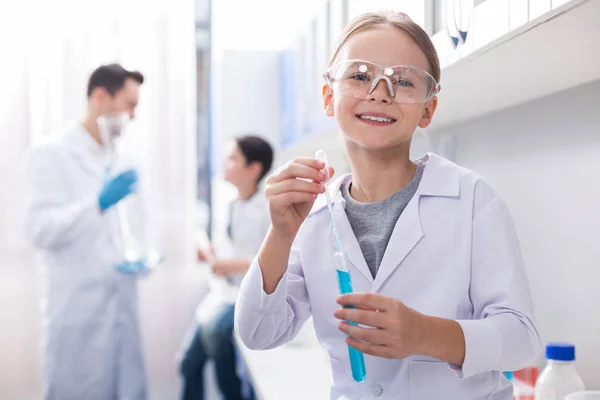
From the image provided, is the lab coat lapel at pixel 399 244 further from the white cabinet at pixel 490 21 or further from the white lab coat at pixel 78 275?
the white lab coat at pixel 78 275

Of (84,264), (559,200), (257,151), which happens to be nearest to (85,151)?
(84,264)

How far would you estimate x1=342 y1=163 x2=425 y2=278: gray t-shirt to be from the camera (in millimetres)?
795

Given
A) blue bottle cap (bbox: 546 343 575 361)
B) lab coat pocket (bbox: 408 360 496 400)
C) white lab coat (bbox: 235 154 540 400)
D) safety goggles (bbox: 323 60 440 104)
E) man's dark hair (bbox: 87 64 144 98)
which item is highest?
man's dark hair (bbox: 87 64 144 98)

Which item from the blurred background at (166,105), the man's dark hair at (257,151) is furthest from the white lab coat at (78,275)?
the blurred background at (166,105)

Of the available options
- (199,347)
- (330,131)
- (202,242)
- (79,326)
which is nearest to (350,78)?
(330,131)

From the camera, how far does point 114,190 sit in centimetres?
221

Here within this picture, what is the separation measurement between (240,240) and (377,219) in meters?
1.78

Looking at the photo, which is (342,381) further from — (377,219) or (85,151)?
(85,151)

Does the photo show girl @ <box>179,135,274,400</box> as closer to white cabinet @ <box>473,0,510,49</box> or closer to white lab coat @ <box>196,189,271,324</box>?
white lab coat @ <box>196,189,271,324</box>

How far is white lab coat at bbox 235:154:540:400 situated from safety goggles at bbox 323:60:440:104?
0.10 m

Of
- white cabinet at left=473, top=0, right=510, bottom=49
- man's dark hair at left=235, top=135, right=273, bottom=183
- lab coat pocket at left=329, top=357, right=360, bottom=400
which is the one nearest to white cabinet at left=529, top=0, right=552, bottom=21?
white cabinet at left=473, top=0, right=510, bottom=49

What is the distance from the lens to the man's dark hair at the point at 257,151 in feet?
8.63

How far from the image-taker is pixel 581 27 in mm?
746

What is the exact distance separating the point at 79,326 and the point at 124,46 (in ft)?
4.90
